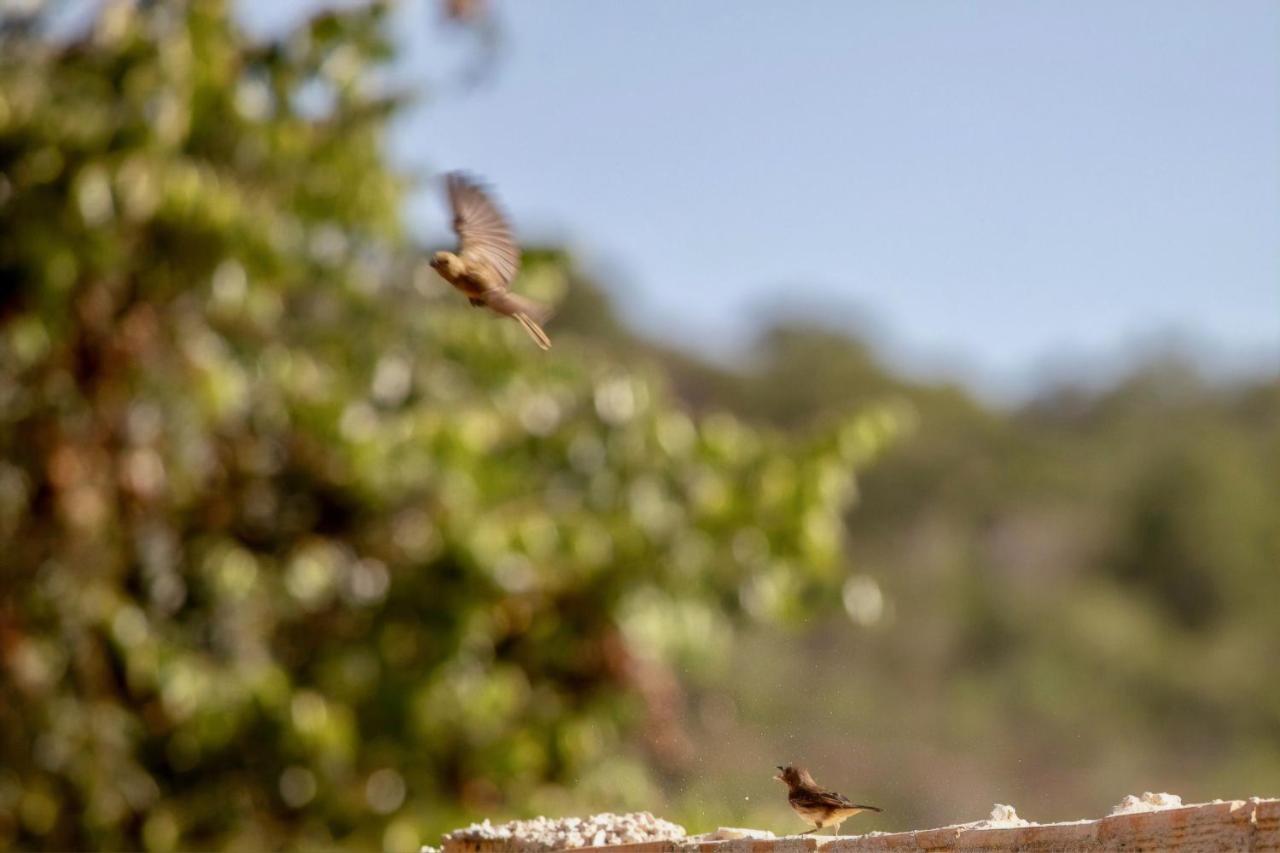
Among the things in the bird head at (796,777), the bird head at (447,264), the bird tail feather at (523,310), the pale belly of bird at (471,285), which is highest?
the bird head at (447,264)

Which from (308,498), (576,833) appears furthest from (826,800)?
(308,498)

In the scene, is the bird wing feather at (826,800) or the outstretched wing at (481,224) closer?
the bird wing feather at (826,800)

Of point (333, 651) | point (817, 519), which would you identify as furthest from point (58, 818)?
point (817, 519)

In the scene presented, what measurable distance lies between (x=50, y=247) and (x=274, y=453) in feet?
4.02

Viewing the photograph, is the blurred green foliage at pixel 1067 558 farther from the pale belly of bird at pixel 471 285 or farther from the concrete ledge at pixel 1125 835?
the concrete ledge at pixel 1125 835

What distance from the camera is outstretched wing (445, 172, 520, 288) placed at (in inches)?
113

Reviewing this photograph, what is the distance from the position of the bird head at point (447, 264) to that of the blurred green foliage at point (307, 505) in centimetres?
355

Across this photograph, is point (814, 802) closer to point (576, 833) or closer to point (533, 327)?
point (576, 833)

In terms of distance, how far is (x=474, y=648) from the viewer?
6.55 meters

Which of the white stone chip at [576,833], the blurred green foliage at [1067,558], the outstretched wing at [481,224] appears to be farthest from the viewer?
the blurred green foliage at [1067,558]

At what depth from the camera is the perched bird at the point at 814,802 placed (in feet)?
6.45

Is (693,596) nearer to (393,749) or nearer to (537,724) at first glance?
(537,724)

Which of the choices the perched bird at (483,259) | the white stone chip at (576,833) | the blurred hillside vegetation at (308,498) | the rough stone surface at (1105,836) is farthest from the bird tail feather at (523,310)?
the blurred hillside vegetation at (308,498)

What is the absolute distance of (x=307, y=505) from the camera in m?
6.76
